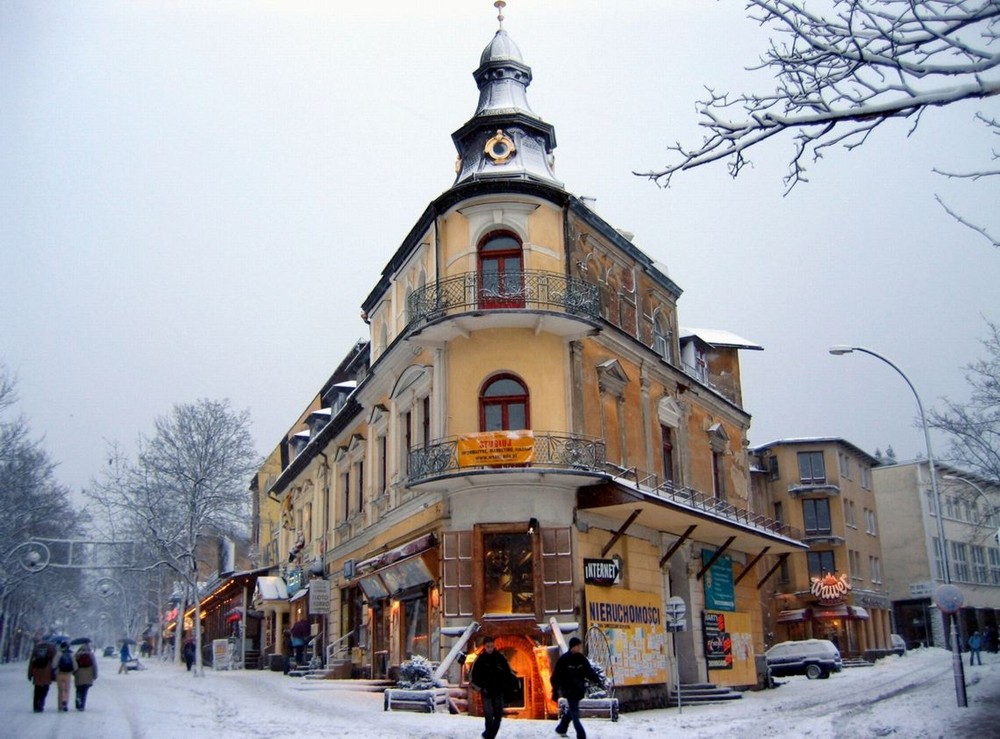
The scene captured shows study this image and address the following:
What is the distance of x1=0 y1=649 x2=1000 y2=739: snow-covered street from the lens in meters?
16.3

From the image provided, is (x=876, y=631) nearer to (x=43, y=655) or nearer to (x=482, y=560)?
(x=482, y=560)

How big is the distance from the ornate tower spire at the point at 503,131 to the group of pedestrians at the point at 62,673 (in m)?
15.0

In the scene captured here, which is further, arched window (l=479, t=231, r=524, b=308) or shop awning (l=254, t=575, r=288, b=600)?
shop awning (l=254, t=575, r=288, b=600)

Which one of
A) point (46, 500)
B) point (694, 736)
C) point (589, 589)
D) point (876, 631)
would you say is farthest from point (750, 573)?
point (46, 500)

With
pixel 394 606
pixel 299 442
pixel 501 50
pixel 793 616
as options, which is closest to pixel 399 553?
pixel 394 606

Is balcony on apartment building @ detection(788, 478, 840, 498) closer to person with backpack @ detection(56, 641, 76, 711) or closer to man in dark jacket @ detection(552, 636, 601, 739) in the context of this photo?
man in dark jacket @ detection(552, 636, 601, 739)

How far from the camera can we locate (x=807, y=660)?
42.7 meters

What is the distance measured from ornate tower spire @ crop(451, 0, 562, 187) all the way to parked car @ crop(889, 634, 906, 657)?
1851 inches

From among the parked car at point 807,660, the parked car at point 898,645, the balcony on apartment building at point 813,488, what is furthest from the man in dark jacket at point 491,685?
the parked car at point 898,645

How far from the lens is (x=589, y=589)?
24172 mm

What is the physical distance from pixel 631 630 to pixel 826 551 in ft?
125

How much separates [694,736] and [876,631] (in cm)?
4996

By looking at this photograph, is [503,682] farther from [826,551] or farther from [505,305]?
[826,551]

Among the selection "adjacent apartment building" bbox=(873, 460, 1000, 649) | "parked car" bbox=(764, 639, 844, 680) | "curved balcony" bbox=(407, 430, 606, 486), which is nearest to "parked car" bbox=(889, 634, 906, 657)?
"adjacent apartment building" bbox=(873, 460, 1000, 649)
